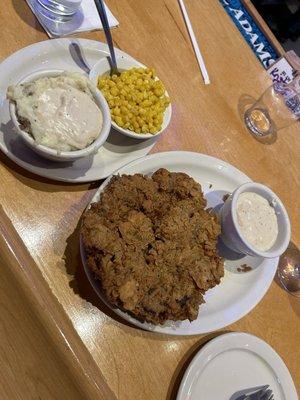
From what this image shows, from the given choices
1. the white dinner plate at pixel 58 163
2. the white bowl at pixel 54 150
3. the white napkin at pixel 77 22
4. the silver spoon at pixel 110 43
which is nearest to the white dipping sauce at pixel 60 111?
the white bowl at pixel 54 150

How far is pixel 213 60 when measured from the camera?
1911 mm

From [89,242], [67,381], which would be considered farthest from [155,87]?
[67,381]

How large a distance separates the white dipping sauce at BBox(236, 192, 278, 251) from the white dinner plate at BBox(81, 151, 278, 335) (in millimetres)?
110

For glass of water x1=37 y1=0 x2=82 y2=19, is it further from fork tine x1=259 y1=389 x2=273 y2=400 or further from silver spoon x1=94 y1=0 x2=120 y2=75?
fork tine x1=259 y1=389 x2=273 y2=400

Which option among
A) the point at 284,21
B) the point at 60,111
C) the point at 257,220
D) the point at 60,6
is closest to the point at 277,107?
the point at 257,220

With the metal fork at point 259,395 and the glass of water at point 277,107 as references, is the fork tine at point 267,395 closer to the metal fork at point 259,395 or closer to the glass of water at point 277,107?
the metal fork at point 259,395

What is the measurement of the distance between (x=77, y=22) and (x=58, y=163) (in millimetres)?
613

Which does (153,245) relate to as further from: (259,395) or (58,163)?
(259,395)

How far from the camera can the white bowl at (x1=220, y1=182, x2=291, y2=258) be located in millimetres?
1387

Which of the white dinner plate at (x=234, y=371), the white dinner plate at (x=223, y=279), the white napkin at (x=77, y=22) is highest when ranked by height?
the white napkin at (x=77, y=22)

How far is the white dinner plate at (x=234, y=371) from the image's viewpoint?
1284 millimetres

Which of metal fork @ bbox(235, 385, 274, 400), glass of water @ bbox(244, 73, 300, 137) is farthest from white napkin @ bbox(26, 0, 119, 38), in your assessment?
metal fork @ bbox(235, 385, 274, 400)

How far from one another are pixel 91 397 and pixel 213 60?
144 cm

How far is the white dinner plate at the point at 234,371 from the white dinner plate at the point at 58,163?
24.3 inches
